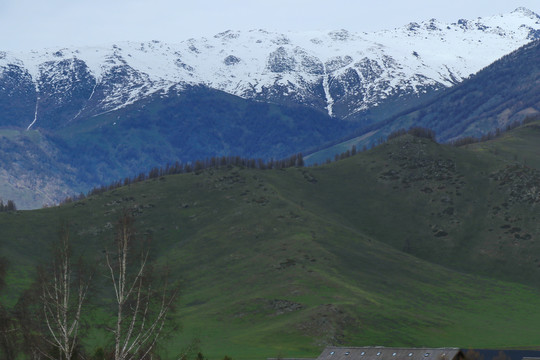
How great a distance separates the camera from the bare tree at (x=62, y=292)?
182ft

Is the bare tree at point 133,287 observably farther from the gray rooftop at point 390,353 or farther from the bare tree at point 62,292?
the gray rooftop at point 390,353

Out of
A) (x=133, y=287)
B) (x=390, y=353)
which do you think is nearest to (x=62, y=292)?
(x=133, y=287)

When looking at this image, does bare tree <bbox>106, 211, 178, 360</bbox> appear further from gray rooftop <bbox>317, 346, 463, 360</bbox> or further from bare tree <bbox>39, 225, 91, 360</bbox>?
gray rooftop <bbox>317, 346, 463, 360</bbox>

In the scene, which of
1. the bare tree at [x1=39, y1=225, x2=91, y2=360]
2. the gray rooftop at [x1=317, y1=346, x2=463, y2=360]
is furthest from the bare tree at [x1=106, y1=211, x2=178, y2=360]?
the gray rooftop at [x1=317, y1=346, x2=463, y2=360]

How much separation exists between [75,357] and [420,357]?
71664mm

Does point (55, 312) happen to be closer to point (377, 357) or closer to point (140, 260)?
point (140, 260)

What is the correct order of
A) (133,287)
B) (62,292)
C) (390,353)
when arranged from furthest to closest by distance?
1. (390,353)
2. (62,292)
3. (133,287)

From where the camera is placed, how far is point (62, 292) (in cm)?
5747

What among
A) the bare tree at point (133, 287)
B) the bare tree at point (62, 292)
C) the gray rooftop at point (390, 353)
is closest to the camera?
the bare tree at point (62, 292)

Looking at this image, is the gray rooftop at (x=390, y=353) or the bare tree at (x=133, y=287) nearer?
the bare tree at (x=133, y=287)

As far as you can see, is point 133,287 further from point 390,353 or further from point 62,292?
point 390,353

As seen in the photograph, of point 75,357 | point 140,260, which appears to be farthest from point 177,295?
point 75,357

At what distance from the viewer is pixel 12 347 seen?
221ft

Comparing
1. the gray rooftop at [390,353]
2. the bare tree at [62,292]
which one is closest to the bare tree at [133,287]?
the bare tree at [62,292]
